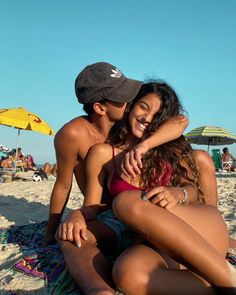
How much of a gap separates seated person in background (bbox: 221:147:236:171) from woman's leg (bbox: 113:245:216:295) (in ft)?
46.4

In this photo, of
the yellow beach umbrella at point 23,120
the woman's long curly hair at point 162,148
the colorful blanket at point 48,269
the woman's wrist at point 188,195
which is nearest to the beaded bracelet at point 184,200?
the woman's wrist at point 188,195

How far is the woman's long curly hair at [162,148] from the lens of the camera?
2.32m

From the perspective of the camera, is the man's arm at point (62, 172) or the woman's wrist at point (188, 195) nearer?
the woman's wrist at point (188, 195)

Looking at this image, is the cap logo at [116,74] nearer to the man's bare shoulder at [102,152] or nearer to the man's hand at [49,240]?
the man's bare shoulder at [102,152]

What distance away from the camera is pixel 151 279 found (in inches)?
66.5

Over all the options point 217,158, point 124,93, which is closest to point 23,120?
point 217,158

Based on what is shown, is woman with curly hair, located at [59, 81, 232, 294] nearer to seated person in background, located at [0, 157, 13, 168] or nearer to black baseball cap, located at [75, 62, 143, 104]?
black baseball cap, located at [75, 62, 143, 104]

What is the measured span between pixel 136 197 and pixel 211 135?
14866 millimetres

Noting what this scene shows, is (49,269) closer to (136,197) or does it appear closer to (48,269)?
(48,269)

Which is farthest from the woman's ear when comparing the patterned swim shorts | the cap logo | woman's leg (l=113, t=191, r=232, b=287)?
woman's leg (l=113, t=191, r=232, b=287)

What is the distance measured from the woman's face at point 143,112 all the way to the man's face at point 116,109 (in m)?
0.11

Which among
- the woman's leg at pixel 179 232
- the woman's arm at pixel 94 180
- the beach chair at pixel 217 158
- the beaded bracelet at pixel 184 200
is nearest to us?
the woman's leg at pixel 179 232

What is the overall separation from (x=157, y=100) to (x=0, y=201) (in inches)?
178

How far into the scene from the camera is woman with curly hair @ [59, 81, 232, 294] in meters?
1.69
